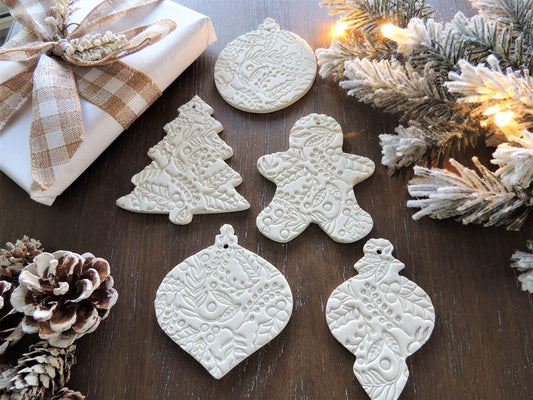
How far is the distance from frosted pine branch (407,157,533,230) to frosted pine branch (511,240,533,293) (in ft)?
0.15

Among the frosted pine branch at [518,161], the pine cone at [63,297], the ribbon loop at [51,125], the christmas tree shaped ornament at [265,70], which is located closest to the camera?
the frosted pine branch at [518,161]

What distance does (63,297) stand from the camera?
75 cm

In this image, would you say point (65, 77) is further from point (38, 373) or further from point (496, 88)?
point (496, 88)

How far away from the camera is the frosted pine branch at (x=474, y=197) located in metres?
0.73

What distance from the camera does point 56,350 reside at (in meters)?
0.76

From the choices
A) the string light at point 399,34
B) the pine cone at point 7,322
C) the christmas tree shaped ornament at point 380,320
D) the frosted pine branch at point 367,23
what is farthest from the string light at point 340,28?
the pine cone at point 7,322

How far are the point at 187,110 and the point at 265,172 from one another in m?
0.23

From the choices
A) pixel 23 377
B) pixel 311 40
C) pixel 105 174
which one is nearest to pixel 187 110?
pixel 105 174

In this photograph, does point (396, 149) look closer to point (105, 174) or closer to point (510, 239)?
point (510, 239)

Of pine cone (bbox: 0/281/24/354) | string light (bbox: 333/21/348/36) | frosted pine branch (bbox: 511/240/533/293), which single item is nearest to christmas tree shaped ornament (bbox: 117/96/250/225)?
pine cone (bbox: 0/281/24/354)

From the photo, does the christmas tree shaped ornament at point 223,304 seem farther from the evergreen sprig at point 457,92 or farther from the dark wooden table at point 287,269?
the evergreen sprig at point 457,92

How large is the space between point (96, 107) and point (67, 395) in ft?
1.69

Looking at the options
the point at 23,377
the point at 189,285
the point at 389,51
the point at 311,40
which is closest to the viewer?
the point at 23,377

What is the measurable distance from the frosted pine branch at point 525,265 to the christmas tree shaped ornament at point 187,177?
1.55ft
